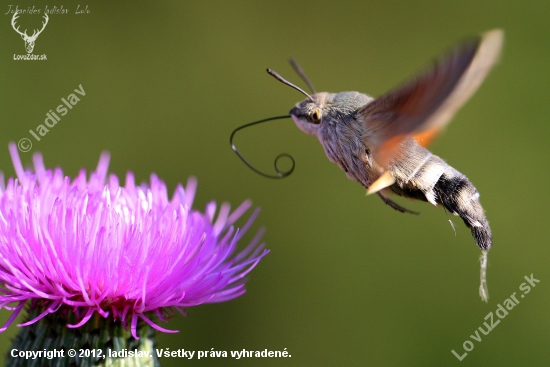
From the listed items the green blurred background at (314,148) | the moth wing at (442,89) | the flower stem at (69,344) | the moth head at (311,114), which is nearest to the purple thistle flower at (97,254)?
the flower stem at (69,344)

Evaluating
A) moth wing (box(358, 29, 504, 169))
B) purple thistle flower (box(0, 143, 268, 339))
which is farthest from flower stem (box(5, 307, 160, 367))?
moth wing (box(358, 29, 504, 169))

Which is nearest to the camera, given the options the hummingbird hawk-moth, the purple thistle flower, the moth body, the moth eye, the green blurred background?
the hummingbird hawk-moth

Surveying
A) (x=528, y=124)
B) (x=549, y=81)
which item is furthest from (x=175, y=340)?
(x=549, y=81)

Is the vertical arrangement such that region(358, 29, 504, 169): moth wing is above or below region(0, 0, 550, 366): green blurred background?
below

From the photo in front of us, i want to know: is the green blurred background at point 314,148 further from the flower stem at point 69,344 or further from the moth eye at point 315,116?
the moth eye at point 315,116

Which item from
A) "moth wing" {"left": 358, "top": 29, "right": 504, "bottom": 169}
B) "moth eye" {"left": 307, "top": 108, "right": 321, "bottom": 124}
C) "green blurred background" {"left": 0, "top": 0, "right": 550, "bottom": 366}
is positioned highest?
"green blurred background" {"left": 0, "top": 0, "right": 550, "bottom": 366}

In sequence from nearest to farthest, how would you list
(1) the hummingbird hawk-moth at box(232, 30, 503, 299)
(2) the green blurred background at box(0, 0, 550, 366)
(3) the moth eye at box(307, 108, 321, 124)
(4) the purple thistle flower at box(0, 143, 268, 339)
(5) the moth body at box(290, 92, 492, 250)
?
1. (1) the hummingbird hawk-moth at box(232, 30, 503, 299)
2. (4) the purple thistle flower at box(0, 143, 268, 339)
3. (5) the moth body at box(290, 92, 492, 250)
4. (3) the moth eye at box(307, 108, 321, 124)
5. (2) the green blurred background at box(0, 0, 550, 366)

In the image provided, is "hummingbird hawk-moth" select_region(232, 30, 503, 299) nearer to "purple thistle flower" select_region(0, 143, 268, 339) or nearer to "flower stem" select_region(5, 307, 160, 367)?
"purple thistle flower" select_region(0, 143, 268, 339)

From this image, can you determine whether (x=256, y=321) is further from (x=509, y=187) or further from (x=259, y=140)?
(x=509, y=187)

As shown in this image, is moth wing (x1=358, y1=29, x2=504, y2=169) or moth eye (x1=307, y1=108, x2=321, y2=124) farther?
moth eye (x1=307, y1=108, x2=321, y2=124)
